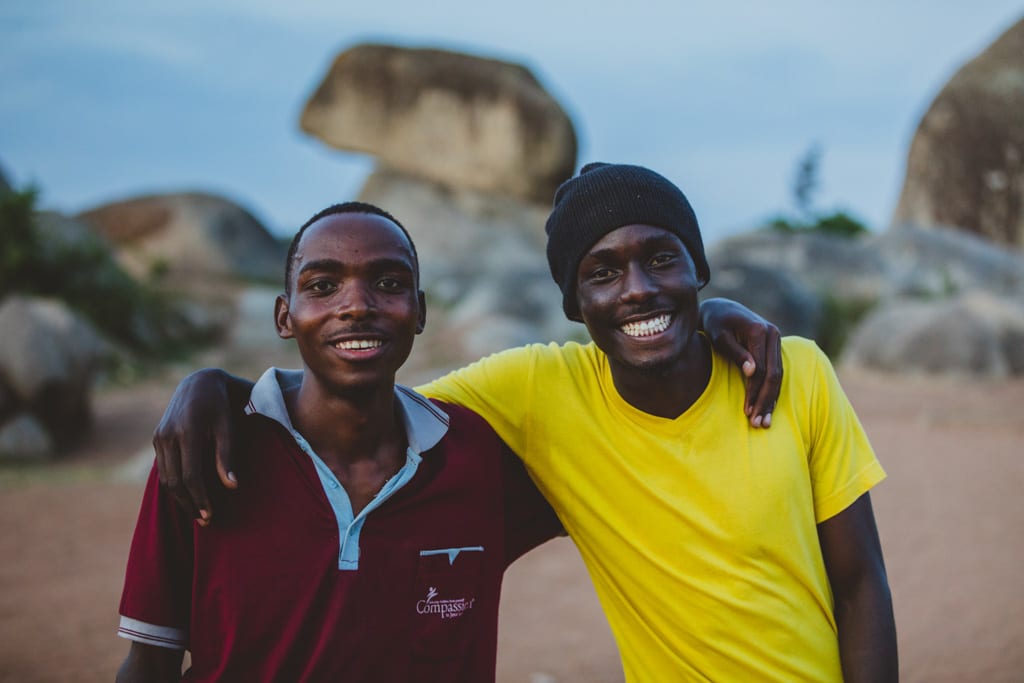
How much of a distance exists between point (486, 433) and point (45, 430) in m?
8.39

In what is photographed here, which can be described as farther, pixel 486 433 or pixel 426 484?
pixel 486 433

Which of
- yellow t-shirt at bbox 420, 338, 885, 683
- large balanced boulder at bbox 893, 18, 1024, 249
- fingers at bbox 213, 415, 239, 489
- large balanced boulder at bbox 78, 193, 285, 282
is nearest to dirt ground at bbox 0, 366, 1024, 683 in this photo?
yellow t-shirt at bbox 420, 338, 885, 683

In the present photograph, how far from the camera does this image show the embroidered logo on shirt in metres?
1.88

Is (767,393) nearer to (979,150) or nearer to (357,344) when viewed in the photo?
(357,344)

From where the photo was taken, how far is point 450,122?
21.4 meters

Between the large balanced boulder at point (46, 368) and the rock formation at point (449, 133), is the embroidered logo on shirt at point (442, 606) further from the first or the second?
the rock formation at point (449, 133)

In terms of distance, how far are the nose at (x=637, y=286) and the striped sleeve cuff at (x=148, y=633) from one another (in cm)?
126

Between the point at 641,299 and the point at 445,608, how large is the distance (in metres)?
0.86

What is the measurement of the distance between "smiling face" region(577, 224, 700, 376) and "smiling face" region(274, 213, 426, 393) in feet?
1.57

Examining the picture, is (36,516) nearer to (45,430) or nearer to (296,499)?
(45,430)

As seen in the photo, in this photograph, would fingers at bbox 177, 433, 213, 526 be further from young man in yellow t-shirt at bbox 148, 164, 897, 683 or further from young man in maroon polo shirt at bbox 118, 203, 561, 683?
young man in yellow t-shirt at bbox 148, 164, 897, 683

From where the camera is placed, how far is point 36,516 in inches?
266

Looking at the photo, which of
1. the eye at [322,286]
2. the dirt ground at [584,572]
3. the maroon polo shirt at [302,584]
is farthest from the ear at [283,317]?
the dirt ground at [584,572]

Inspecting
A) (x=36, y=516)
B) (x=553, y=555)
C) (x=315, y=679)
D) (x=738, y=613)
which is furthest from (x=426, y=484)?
(x=36, y=516)
